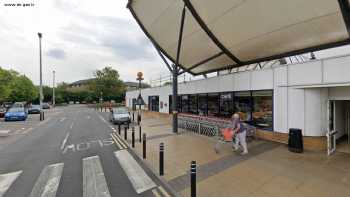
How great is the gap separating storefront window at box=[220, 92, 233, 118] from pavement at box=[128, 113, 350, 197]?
13.7 feet

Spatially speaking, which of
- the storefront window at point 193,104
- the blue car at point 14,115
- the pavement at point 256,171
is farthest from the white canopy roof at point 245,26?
the blue car at point 14,115

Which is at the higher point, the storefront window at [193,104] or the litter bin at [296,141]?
the storefront window at [193,104]

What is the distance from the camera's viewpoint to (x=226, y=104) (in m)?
14.0

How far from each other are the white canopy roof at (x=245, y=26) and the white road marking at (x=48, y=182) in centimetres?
935

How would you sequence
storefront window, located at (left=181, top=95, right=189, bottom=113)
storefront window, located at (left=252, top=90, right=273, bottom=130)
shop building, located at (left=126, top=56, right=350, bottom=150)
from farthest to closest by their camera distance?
storefront window, located at (left=181, top=95, right=189, bottom=113) < storefront window, located at (left=252, top=90, right=273, bottom=130) < shop building, located at (left=126, top=56, right=350, bottom=150)

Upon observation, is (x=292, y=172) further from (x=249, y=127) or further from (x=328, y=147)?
(x=249, y=127)

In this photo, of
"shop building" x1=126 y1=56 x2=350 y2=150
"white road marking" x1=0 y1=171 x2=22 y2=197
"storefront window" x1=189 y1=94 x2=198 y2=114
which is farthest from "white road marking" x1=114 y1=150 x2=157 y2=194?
"storefront window" x1=189 y1=94 x2=198 y2=114

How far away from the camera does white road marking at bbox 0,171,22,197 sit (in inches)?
212

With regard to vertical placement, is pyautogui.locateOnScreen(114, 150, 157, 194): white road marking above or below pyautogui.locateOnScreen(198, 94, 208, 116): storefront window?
below

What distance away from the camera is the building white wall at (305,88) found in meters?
8.03

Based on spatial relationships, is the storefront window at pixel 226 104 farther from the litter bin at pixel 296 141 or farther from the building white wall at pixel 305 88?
the litter bin at pixel 296 141

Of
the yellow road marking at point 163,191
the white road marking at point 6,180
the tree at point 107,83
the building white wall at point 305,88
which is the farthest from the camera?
the tree at point 107,83

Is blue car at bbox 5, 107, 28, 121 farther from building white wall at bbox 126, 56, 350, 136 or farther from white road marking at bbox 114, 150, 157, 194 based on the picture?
building white wall at bbox 126, 56, 350, 136

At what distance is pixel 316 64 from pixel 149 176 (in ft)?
27.1
